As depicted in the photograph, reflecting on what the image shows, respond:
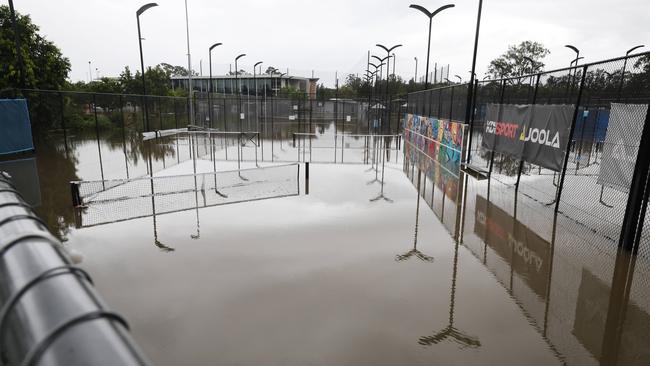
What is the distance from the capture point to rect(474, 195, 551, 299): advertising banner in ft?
21.5

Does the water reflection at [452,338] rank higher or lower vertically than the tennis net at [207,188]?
lower

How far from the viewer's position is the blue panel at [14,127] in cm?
1310

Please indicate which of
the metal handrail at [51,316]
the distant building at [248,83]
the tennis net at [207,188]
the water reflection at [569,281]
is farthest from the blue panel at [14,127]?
the distant building at [248,83]

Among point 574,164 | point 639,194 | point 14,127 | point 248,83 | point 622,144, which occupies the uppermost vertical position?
point 248,83

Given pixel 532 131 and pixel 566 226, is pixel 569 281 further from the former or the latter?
pixel 532 131

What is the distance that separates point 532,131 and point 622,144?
3.70 meters

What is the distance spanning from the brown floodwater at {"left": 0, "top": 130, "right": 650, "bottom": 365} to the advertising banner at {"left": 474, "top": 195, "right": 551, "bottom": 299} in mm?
40

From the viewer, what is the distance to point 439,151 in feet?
66.3

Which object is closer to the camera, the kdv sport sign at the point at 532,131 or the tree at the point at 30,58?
the kdv sport sign at the point at 532,131

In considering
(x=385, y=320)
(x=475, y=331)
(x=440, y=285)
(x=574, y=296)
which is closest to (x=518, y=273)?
(x=574, y=296)

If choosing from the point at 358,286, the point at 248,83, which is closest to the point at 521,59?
the point at 248,83

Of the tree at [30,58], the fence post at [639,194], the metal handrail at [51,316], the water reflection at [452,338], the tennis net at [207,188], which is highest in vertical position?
the tree at [30,58]

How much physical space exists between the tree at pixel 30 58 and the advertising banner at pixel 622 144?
29.1m

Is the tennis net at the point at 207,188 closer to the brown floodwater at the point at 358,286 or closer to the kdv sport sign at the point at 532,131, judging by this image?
the brown floodwater at the point at 358,286
